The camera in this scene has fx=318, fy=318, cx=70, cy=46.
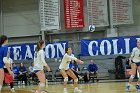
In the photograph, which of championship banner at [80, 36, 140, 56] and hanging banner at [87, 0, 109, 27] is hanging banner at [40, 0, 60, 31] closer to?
hanging banner at [87, 0, 109, 27]

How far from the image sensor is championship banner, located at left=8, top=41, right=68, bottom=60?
26.0 m

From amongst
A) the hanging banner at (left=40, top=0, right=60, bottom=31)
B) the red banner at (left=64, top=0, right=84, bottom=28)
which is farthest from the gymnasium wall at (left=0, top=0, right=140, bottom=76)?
the hanging banner at (left=40, top=0, right=60, bottom=31)

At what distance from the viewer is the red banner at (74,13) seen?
26297 millimetres

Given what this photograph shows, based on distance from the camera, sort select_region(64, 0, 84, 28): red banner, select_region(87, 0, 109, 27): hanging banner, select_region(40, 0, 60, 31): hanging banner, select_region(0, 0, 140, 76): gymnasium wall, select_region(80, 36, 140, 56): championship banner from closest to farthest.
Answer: select_region(80, 36, 140, 56): championship banner
select_region(87, 0, 109, 27): hanging banner
select_region(64, 0, 84, 28): red banner
select_region(40, 0, 60, 31): hanging banner
select_region(0, 0, 140, 76): gymnasium wall

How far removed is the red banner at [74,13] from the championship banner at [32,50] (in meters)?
1.85

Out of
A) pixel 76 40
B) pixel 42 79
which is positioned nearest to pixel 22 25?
pixel 76 40

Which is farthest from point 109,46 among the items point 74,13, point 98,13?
point 74,13

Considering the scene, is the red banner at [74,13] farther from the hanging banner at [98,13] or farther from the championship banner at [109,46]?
the championship banner at [109,46]

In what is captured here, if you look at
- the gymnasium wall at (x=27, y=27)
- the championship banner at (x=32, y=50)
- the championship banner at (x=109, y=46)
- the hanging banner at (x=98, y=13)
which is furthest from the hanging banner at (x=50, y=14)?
the championship banner at (x=109, y=46)

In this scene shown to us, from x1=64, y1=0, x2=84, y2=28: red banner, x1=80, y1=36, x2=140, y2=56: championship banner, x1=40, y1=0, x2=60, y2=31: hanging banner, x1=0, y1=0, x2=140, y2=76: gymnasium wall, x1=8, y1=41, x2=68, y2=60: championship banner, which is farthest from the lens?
x1=0, y1=0, x2=140, y2=76: gymnasium wall

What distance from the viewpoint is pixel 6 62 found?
9.34 m

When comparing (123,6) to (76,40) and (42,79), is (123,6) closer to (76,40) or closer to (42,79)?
(76,40)

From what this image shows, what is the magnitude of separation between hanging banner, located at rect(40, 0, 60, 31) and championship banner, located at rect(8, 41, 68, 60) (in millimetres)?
1632

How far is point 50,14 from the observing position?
26.6 m
